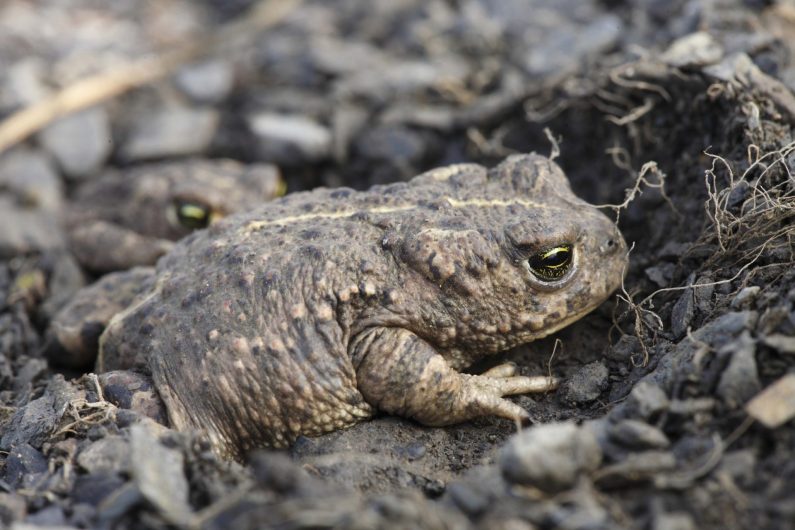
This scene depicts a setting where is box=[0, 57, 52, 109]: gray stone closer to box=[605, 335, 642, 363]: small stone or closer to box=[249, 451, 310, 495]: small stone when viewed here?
box=[249, 451, 310, 495]: small stone

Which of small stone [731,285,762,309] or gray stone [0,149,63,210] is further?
gray stone [0,149,63,210]

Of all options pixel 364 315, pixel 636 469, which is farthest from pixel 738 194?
pixel 364 315

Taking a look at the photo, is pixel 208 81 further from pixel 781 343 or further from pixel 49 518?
pixel 781 343

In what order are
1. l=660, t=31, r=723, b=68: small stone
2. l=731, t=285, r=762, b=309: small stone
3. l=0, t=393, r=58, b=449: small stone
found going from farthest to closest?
l=660, t=31, r=723, b=68: small stone
l=0, t=393, r=58, b=449: small stone
l=731, t=285, r=762, b=309: small stone

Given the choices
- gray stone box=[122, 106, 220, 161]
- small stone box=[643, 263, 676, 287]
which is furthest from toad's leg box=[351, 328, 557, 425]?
gray stone box=[122, 106, 220, 161]

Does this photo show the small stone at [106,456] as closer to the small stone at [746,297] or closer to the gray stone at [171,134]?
the small stone at [746,297]
